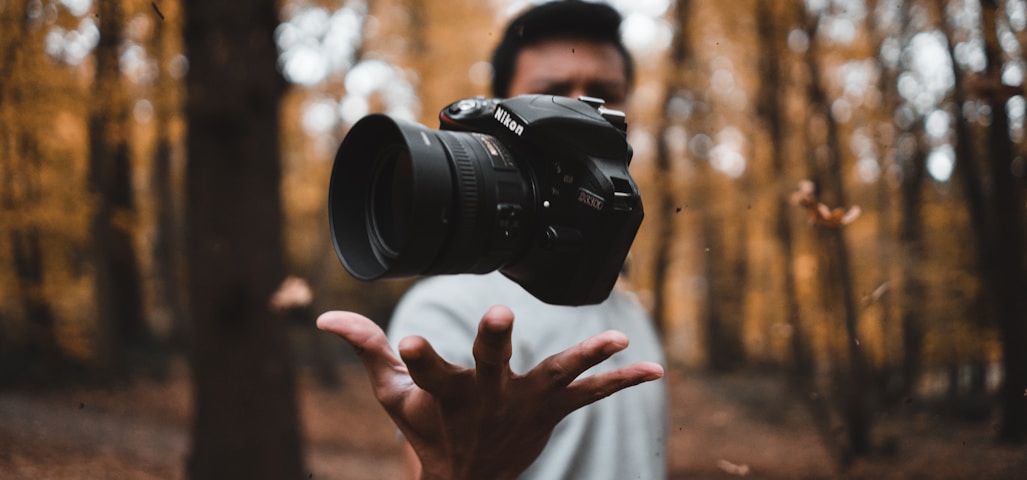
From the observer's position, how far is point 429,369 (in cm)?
75

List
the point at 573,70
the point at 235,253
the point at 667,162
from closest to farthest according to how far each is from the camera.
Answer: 1. the point at 573,70
2. the point at 235,253
3. the point at 667,162

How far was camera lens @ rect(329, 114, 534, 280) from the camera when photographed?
803mm

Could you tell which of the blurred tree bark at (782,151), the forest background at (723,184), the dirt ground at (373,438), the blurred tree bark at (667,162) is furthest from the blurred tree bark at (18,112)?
the blurred tree bark at (667,162)

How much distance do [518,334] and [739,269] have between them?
1199 cm

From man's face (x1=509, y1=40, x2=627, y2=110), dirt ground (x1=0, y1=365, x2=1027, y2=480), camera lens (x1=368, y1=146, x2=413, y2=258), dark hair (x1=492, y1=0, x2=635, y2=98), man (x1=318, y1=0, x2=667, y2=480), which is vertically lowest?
dirt ground (x1=0, y1=365, x2=1027, y2=480)

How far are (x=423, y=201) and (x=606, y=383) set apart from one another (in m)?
0.31

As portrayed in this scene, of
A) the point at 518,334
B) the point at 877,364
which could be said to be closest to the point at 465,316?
the point at 518,334

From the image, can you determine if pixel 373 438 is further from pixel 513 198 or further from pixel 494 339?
pixel 494 339

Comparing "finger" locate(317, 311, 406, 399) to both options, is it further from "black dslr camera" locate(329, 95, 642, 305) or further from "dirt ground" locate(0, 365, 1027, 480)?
"dirt ground" locate(0, 365, 1027, 480)

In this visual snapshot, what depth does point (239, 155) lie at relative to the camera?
10.2ft

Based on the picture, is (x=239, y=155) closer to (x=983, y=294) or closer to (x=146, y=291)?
(x=983, y=294)

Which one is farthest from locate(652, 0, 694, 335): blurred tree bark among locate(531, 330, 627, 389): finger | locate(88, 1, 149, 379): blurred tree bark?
locate(531, 330, 627, 389): finger

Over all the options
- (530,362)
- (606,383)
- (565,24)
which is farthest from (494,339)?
(565,24)

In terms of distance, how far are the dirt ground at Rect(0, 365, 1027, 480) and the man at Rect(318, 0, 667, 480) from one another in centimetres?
24
